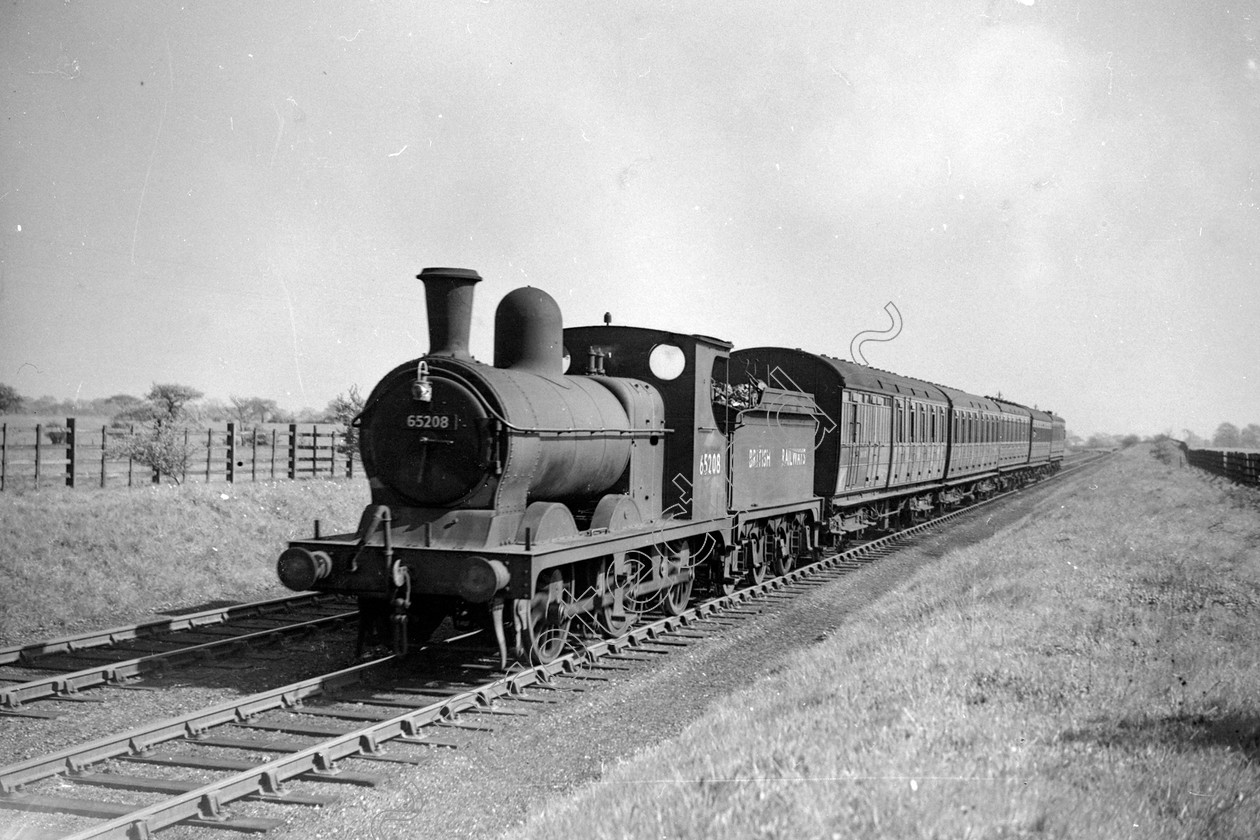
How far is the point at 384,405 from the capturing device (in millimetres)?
8219

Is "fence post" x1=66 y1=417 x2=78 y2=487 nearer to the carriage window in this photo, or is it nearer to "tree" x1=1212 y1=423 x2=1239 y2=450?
the carriage window

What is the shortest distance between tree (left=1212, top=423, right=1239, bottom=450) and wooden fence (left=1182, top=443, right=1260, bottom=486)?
95.2 feet

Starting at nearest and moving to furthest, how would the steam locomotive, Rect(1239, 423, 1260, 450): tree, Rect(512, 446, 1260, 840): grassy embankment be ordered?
Rect(512, 446, 1260, 840): grassy embankment → the steam locomotive → Rect(1239, 423, 1260, 450): tree

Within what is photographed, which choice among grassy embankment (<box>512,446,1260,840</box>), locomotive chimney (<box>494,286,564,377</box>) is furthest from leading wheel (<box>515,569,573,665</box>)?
locomotive chimney (<box>494,286,564,377</box>)

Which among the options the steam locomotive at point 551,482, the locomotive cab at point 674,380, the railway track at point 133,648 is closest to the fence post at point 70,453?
the railway track at point 133,648

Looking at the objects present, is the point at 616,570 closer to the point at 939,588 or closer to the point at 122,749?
the point at 122,749

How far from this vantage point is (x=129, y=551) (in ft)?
45.3

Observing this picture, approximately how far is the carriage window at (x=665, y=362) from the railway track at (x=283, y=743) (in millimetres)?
3151

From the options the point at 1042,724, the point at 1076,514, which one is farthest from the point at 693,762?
the point at 1076,514

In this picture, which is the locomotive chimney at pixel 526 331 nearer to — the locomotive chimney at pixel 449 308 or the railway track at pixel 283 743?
the locomotive chimney at pixel 449 308

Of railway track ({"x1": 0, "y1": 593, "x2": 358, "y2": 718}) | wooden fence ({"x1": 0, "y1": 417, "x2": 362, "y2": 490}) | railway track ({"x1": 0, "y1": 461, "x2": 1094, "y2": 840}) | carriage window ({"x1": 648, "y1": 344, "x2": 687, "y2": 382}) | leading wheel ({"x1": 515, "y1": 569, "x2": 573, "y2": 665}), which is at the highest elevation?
carriage window ({"x1": 648, "y1": 344, "x2": 687, "y2": 382})

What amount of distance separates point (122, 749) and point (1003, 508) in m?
27.0

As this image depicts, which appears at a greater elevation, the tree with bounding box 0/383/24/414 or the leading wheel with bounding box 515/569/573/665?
the tree with bounding box 0/383/24/414

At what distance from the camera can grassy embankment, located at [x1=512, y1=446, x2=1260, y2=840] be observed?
416 centimetres
